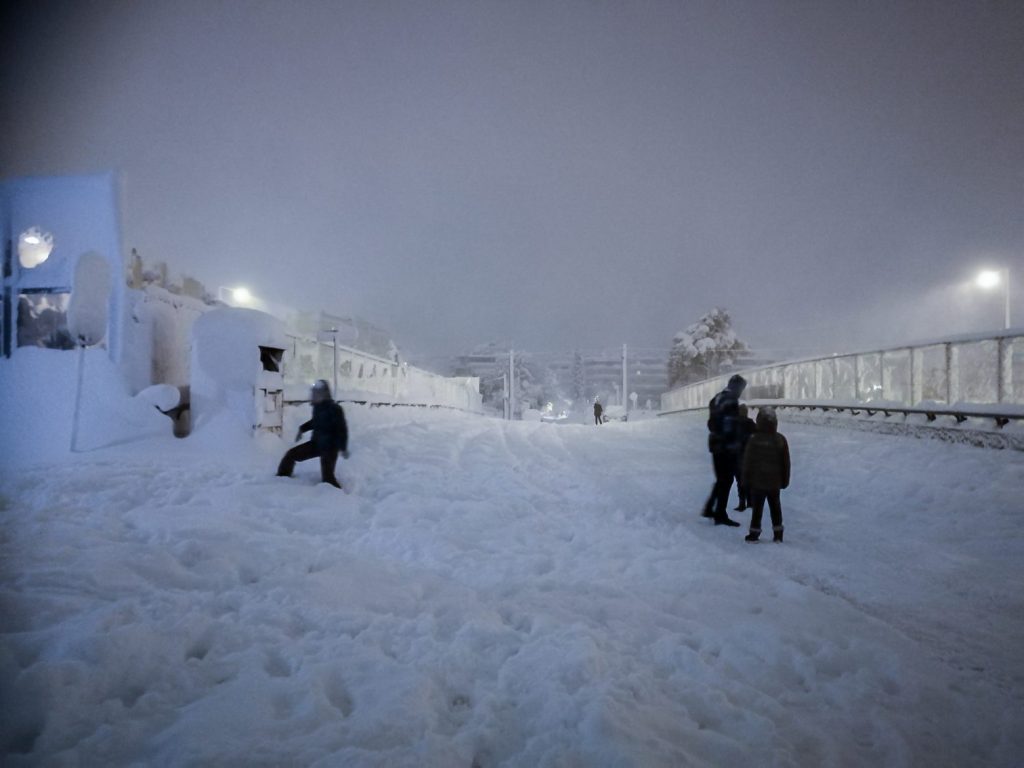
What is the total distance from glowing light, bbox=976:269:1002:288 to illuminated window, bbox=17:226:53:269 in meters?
25.0

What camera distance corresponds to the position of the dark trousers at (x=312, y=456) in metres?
8.02

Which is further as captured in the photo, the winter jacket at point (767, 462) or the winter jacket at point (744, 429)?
the winter jacket at point (744, 429)

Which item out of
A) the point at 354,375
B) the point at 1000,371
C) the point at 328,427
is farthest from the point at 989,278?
the point at 354,375

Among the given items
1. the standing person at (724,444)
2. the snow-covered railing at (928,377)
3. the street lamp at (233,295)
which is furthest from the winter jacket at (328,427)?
the street lamp at (233,295)

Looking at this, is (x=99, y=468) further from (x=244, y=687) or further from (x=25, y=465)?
(x=244, y=687)

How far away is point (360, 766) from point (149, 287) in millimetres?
11934

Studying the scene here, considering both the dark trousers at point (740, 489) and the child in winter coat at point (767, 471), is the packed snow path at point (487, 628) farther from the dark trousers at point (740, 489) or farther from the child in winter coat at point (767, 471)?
the dark trousers at point (740, 489)

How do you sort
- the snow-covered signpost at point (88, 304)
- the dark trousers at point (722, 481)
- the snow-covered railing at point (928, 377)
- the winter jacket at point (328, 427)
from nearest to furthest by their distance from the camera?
the dark trousers at point (722, 481) < the winter jacket at point (328, 427) < the snow-covered railing at point (928, 377) < the snow-covered signpost at point (88, 304)

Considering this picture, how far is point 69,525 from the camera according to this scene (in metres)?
5.35

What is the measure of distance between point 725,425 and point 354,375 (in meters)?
13.3

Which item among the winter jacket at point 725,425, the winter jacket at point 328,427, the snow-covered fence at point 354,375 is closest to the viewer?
the winter jacket at point 725,425

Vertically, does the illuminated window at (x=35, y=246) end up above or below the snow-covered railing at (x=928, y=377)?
above

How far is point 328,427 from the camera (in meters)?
7.88

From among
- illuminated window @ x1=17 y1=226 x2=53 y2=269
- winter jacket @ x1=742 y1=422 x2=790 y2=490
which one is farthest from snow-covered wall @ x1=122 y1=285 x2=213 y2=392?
winter jacket @ x1=742 y1=422 x2=790 y2=490
